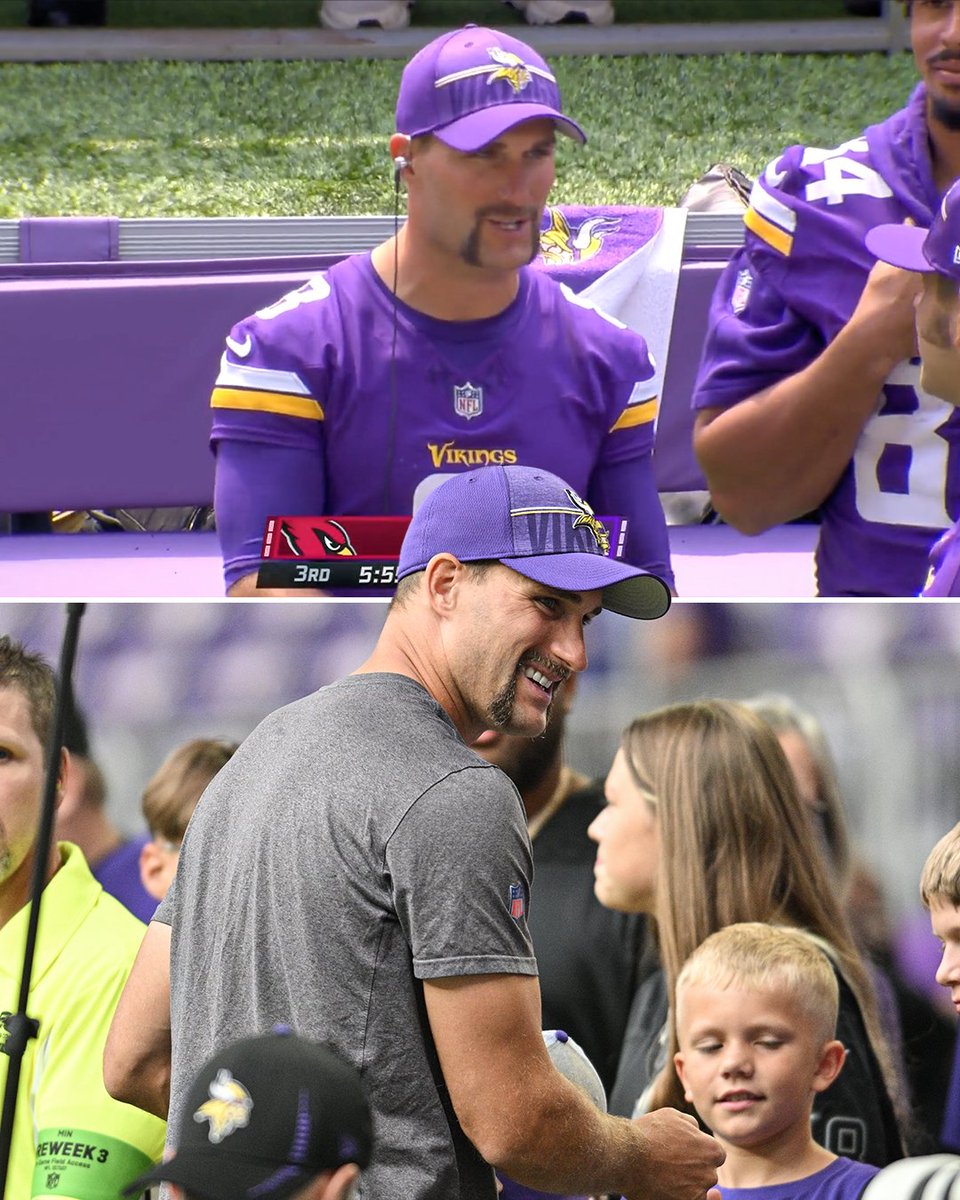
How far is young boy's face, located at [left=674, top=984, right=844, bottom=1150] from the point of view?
2.56m

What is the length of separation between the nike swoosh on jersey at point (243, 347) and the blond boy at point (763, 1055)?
1.16 m

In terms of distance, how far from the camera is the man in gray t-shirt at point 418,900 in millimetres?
1846

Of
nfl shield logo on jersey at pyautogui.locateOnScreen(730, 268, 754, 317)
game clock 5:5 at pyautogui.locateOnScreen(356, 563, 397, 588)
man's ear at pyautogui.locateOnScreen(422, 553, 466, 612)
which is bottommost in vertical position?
game clock 5:5 at pyautogui.locateOnScreen(356, 563, 397, 588)

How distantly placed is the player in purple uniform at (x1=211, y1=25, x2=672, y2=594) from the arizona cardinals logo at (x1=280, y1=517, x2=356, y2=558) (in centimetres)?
18

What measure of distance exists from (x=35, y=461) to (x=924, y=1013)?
3.84 meters

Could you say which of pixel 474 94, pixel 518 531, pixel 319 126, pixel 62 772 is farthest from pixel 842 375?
pixel 319 126

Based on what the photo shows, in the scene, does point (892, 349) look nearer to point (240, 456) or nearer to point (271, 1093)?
point (240, 456)

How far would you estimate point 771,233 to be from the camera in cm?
314

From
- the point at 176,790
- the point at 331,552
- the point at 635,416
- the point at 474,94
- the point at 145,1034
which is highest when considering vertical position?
the point at 474,94

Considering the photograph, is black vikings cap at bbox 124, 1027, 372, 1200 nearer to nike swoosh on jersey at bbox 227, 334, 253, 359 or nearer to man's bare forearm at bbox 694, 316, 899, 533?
nike swoosh on jersey at bbox 227, 334, 253, 359

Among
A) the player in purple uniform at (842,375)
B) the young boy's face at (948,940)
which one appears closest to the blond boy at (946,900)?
the young boy's face at (948,940)

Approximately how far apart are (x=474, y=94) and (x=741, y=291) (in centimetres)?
61

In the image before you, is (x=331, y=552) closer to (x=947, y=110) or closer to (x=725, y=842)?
(x=725, y=842)

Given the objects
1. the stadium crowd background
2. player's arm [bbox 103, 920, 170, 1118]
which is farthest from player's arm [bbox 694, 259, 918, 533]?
player's arm [bbox 103, 920, 170, 1118]
